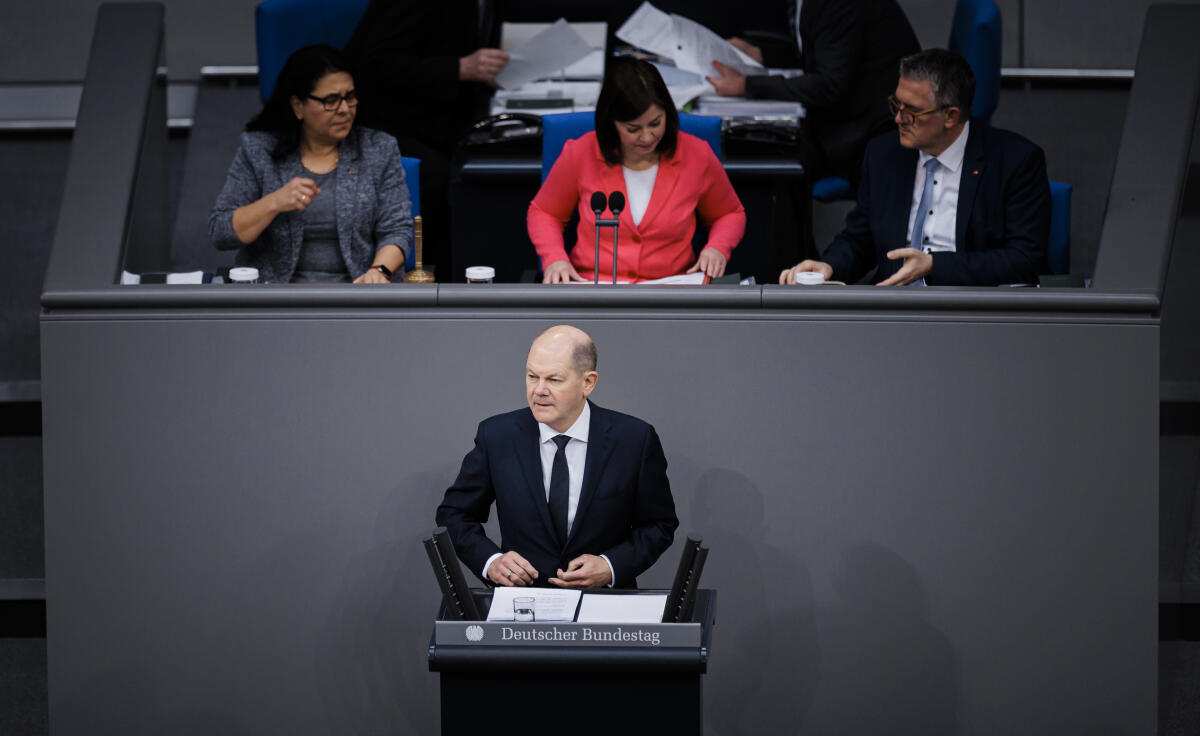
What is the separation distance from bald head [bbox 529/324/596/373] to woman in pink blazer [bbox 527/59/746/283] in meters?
1.12

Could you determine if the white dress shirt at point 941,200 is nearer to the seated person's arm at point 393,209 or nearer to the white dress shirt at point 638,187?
the white dress shirt at point 638,187

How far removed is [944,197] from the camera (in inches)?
154

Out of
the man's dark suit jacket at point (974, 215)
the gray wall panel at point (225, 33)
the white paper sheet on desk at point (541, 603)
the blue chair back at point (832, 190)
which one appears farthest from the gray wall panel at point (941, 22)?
the white paper sheet on desk at point (541, 603)

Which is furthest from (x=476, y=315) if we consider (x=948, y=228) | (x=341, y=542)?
(x=948, y=228)

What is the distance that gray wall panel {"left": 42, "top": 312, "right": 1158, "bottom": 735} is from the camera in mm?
3299

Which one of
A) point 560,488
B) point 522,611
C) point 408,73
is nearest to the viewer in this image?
point 522,611

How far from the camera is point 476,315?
3.37 meters

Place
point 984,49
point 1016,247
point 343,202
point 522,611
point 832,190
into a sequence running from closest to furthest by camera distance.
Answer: point 522,611, point 1016,247, point 343,202, point 984,49, point 832,190

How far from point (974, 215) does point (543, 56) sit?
210 centimetres

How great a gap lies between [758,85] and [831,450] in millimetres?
2138

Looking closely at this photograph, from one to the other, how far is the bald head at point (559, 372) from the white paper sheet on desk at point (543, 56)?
2691 millimetres

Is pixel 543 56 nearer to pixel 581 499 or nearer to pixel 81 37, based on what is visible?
pixel 81 37

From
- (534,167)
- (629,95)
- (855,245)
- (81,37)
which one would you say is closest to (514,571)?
(629,95)

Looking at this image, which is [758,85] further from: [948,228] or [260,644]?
[260,644]
